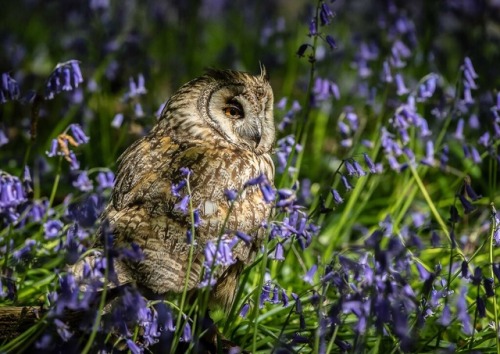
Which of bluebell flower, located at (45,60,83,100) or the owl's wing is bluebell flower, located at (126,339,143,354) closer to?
Result: the owl's wing

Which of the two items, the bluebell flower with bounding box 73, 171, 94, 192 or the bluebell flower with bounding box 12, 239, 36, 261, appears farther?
the bluebell flower with bounding box 73, 171, 94, 192

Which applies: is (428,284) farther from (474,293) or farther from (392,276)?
(474,293)

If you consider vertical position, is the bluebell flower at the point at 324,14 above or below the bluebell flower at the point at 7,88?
above

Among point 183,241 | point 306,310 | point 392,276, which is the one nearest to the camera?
point 392,276

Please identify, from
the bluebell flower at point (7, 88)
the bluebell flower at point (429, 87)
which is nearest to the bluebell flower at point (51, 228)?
the bluebell flower at point (7, 88)

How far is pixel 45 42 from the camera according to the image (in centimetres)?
771

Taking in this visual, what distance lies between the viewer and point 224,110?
4.34 metres

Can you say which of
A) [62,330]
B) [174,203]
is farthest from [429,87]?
[62,330]

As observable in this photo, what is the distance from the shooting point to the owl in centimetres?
347

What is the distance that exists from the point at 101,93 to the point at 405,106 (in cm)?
236

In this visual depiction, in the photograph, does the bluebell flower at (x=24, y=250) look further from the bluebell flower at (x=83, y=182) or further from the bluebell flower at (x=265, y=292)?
the bluebell flower at (x=265, y=292)

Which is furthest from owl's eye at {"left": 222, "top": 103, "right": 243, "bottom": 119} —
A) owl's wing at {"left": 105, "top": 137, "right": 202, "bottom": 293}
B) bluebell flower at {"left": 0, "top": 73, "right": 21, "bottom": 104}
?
bluebell flower at {"left": 0, "top": 73, "right": 21, "bottom": 104}

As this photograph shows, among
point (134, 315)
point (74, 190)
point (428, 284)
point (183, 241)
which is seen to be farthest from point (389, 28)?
point (134, 315)

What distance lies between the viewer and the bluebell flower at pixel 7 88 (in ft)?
11.8
